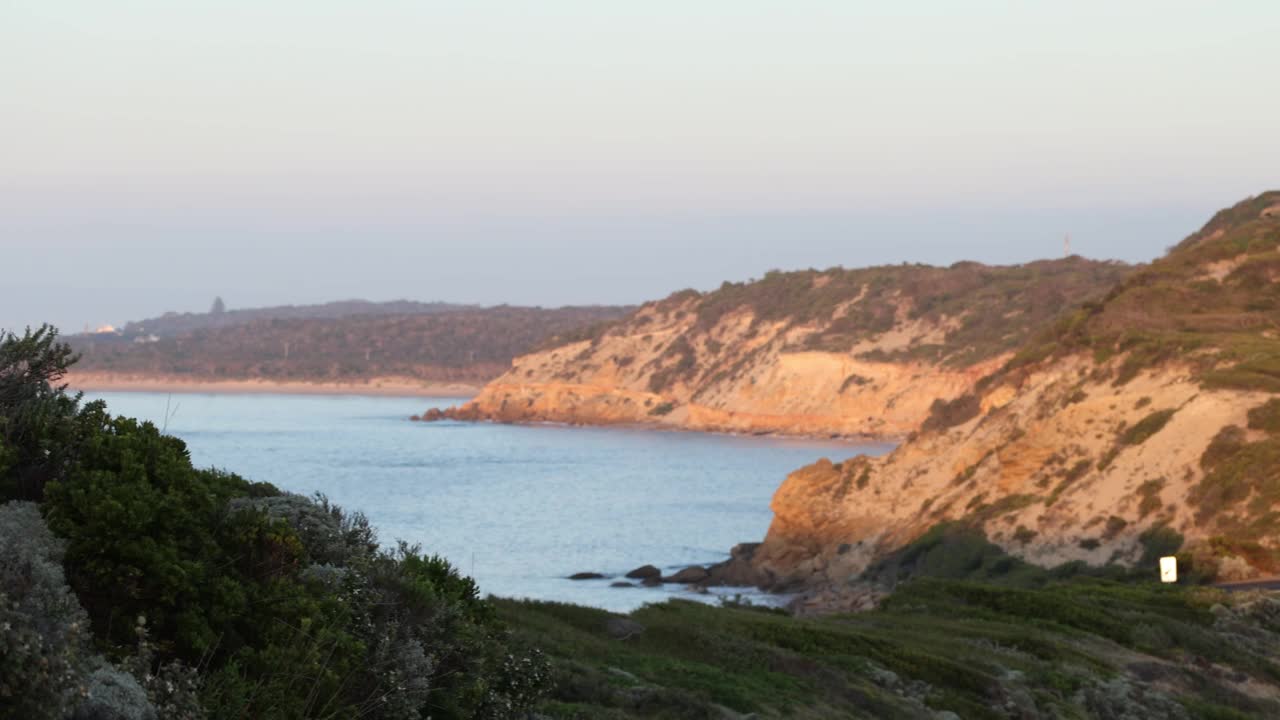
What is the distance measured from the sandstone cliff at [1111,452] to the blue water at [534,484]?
7.45 m

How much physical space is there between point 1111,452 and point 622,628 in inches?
1104

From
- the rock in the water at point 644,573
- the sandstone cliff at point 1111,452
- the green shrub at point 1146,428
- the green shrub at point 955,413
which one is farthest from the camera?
the green shrub at point 955,413

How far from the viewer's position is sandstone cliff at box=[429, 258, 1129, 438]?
12950 cm

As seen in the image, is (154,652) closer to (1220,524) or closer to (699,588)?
(1220,524)

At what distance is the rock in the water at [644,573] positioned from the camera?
159 ft

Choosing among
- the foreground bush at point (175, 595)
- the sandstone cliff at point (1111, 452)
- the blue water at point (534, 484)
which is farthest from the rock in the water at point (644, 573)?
the foreground bush at point (175, 595)

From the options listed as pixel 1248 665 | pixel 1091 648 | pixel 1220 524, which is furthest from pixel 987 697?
pixel 1220 524

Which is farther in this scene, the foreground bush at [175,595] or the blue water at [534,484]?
the blue water at [534,484]

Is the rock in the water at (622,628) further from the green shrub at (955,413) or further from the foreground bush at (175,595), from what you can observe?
the green shrub at (955,413)

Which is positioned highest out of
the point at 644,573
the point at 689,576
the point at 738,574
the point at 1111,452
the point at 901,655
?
A: the point at 1111,452

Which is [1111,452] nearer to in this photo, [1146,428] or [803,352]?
[1146,428]

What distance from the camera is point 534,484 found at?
288 ft

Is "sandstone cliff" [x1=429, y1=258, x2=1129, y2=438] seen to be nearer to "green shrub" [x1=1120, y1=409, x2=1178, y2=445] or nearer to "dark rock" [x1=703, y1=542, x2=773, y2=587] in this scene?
"dark rock" [x1=703, y1=542, x2=773, y2=587]

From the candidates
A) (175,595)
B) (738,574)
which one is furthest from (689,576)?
(175,595)
